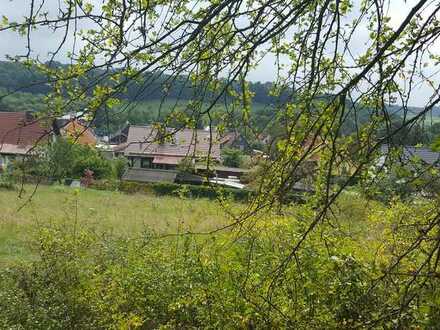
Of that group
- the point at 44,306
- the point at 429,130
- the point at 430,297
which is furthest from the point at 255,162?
the point at 44,306

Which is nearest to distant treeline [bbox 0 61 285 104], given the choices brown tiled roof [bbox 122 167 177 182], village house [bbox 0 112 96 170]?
village house [bbox 0 112 96 170]

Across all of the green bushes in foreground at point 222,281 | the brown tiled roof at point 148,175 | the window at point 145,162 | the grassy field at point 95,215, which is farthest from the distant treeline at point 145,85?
the window at point 145,162

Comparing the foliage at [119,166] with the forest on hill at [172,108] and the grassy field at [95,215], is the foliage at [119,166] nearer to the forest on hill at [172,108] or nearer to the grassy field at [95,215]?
the grassy field at [95,215]

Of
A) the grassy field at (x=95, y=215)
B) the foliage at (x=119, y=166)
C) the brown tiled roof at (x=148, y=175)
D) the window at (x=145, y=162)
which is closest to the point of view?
the grassy field at (x=95, y=215)

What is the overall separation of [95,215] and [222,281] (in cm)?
1334

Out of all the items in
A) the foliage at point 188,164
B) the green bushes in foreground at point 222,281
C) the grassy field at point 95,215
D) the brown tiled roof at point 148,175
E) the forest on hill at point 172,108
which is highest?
the forest on hill at point 172,108

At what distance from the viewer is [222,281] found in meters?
3.38

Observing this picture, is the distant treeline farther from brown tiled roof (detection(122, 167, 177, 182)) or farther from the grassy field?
brown tiled roof (detection(122, 167, 177, 182))

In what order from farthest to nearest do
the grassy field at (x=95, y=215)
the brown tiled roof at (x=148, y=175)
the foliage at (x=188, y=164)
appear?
the brown tiled roof at (x=148, y=175) → the grassy field at (x=95, y=215) → the foliage at (x=188, y=164)

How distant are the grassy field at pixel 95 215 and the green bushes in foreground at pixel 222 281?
2.31m

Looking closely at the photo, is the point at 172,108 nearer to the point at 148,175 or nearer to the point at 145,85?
the point at 145,85

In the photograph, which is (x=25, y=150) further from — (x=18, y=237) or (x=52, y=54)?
(x=18, y=237)

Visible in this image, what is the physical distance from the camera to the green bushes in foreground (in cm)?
292

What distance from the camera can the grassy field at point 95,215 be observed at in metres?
8.81
